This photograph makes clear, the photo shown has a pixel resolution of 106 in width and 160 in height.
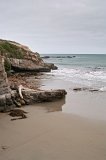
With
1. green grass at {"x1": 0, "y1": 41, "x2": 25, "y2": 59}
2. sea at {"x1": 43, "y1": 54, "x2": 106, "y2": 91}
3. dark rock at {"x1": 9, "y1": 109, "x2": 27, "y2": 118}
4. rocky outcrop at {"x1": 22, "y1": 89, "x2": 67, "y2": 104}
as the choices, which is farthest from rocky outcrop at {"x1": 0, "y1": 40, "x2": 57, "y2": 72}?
dark rock at {"x1": 9, "y1": 109, "x2": 27, "y2": 118}

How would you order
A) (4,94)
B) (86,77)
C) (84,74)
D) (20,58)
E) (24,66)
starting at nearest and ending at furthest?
(4,94)
(86,77)
(24,66)
(20,58)
(84,74)

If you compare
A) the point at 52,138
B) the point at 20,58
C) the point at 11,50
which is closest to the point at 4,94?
the point at 52,138

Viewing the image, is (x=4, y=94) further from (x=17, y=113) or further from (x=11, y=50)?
(x=11, y=50)

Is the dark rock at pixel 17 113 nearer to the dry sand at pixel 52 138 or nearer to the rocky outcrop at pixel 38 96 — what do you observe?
the dry sand at pixel 52 138

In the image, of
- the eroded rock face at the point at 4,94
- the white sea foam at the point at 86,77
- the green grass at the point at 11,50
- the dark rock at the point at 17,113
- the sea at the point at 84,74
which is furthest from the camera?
the green grass at the point at 11,50

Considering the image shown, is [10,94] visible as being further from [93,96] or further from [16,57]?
[16,57]

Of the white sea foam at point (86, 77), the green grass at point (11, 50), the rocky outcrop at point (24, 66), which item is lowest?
the white sea foam at point (86, 77)

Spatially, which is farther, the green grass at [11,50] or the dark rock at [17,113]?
the green grass at [11,50]

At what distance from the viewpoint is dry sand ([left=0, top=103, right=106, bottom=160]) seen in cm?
930

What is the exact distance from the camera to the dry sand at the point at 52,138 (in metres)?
9.30

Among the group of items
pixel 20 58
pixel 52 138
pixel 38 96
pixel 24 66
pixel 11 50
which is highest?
pixel 11 50

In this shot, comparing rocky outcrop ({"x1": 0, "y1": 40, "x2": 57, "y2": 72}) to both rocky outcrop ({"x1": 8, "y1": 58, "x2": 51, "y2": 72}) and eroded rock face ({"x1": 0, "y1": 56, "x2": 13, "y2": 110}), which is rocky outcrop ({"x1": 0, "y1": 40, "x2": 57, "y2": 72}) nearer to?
rocky outcrop ({"x1": 8, "y1": 58, "x2": 51, "y2": 72})

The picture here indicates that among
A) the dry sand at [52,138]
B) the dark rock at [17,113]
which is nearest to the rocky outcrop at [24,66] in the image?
the dark rock at [17,113]

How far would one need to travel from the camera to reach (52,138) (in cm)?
1088
